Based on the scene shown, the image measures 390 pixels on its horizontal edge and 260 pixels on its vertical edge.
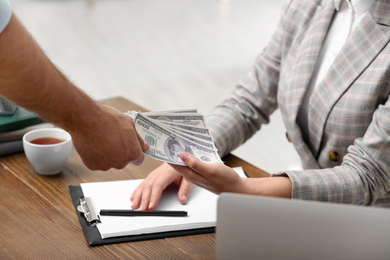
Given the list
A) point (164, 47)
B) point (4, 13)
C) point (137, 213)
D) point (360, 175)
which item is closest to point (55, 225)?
point (137, 213)

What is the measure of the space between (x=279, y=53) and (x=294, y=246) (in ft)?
3.34

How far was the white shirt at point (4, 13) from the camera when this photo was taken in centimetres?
96

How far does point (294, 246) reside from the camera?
0.80 meters

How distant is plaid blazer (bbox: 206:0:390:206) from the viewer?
129cm

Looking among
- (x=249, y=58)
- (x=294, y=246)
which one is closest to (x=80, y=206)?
(x=294, y=246)

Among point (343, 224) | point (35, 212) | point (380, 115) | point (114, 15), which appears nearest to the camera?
point (343, 224)

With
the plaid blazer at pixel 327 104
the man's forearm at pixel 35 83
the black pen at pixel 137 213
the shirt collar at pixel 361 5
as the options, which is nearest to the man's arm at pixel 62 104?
the man's forearm at pixel 35 83

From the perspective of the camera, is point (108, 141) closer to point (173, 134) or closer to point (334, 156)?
point (173, 134)

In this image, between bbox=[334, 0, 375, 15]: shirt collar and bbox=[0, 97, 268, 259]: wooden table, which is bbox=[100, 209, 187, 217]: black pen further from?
bbox=[334, 0, 375, 15]: shirt collar

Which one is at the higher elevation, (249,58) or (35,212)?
(35,212)

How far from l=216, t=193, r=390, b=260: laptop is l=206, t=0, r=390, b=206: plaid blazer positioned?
0.46 m

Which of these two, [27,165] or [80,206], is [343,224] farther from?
[27,165]

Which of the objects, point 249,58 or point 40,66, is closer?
point 40,66

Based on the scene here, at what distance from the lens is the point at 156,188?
1227 mm
